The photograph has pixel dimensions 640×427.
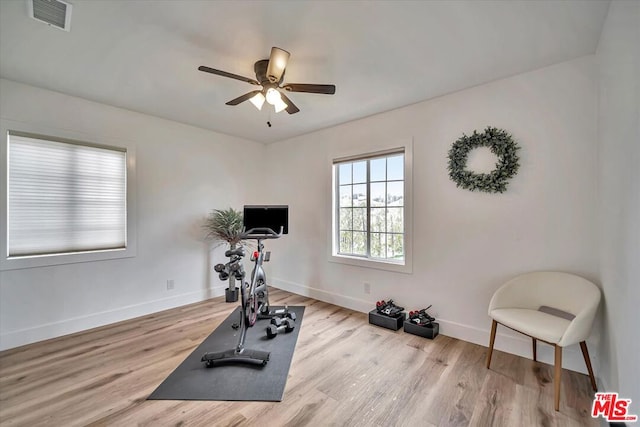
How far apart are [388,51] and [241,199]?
3315 millimetres

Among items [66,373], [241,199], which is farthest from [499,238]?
[66,373]

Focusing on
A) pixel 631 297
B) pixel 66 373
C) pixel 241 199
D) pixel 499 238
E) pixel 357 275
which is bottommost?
pixel 66 373

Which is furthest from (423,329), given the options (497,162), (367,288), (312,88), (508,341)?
(312,88)

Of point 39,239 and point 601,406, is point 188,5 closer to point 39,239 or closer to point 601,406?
point 39,239

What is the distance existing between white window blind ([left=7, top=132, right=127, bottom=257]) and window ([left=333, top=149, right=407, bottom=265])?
2891 mm

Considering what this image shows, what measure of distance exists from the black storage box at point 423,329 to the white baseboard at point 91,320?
2.97 meters

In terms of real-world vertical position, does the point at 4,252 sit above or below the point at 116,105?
below

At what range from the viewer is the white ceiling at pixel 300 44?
1.73 metres

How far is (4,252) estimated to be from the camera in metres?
2.62

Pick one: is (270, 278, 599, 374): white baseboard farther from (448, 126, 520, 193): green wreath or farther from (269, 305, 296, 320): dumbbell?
(448, 126, 520, 193): green wreath

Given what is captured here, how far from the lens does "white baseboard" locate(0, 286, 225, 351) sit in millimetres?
2654

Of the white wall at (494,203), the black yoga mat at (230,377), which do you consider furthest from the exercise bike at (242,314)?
the white wall at (494,203)

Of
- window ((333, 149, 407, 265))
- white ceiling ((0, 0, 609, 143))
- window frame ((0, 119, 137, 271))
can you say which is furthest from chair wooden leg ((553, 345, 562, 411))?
window frame ((0, 119, 137, 271))

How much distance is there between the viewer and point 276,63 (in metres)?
1.94
